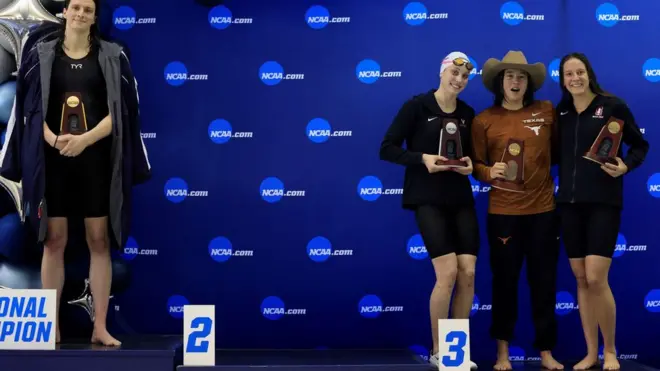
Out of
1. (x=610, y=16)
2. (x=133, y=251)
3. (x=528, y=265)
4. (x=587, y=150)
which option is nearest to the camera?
(x=587, y=150)

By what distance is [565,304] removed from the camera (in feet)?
16.4

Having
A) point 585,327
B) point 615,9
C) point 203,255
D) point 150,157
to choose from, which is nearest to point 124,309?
point 203,255

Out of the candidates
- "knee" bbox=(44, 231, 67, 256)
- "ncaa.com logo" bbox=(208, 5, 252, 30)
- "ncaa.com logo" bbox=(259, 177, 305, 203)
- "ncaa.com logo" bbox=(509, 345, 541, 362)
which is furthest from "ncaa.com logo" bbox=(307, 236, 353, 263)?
"knee" bbox=(44, 231, 67, 256)

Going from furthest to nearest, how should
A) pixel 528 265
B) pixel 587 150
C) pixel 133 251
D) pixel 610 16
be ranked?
pixel 610 16, pixel 133 251, pixel 528 265, pixel 587 150

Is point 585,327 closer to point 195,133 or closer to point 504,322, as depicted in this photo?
point 504,322

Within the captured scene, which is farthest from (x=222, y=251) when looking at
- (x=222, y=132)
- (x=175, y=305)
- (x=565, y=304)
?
(x=565, y=304)

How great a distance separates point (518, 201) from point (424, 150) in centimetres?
56

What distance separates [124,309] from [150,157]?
96 centimetres

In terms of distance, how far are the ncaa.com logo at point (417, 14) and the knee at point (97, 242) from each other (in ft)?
7.70

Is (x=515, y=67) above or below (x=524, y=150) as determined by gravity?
above

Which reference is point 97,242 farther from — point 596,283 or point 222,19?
point 596,283

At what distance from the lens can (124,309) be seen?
16.1 feet

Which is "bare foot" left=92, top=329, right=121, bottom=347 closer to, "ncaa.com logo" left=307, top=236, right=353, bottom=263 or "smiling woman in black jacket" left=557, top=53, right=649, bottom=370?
"ncaa.com logo" left=307, top=236, right=353, bottom=263

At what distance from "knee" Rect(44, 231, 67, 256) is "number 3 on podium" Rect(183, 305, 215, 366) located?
2.47ft
